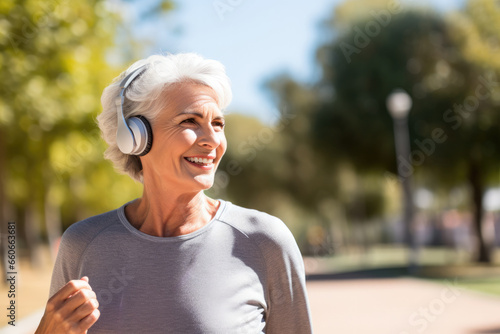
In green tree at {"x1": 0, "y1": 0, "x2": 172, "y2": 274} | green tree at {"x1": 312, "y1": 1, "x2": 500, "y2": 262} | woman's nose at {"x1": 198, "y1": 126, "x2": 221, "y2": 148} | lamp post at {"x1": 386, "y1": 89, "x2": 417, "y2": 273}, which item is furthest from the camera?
green tree at {"x1": 312, "y1": 1, "x2": 500, "y2": 262}

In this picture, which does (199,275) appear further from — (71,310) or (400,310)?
(400,310)

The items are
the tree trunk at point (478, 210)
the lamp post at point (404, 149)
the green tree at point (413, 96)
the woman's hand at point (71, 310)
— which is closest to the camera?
the woman's hand at point (71, 310)

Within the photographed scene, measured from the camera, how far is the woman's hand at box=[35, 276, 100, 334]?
1993 mm

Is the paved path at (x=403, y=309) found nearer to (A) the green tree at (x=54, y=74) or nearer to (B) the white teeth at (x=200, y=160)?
(A) the green tree at (x=54, y=74)

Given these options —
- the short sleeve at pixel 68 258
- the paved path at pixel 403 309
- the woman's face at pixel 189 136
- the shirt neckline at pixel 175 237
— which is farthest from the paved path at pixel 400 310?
the woman's face at pixel 189 136

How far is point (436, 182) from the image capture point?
97.6 feet

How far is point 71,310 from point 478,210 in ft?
90.0

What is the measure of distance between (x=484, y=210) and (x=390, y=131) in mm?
4994

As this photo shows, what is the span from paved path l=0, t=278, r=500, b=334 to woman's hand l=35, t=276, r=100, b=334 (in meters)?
8.29

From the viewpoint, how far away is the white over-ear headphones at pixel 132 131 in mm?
2320

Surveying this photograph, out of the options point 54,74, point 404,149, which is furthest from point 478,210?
point 54,74

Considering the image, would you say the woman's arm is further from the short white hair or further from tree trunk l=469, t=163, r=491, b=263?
tree trunk l=469, t=163, r=491, b=263

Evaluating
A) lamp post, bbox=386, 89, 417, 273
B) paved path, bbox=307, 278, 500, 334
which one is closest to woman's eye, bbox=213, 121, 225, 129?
paved path, bbox=307, 278, 500, 334

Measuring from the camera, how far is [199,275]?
221cm
